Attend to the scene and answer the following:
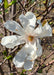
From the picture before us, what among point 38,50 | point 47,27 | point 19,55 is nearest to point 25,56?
point 19,55

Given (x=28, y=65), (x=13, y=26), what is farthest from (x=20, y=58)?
(x=13, y=26)

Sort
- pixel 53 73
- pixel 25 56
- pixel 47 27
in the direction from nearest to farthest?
pixel 47 27 < pixel 25 56 < pixel 53 73

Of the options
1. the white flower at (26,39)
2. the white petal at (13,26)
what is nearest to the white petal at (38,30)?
the white flower at (26,39)

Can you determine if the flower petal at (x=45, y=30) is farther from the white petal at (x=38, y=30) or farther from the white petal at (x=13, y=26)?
the white petal at (x=13, y=26)

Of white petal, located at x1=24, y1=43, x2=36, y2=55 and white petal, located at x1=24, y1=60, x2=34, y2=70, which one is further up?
white petal, located at x1=24, y1=43, x2=36, y2=55

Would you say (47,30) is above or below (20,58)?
above

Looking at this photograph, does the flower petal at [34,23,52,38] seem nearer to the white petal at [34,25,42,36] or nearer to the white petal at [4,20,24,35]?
the white petal at [34,25,42,36]

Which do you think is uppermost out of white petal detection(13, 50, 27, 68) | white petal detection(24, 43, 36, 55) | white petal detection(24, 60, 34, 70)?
white petal detection(24, 43, 36, 55)

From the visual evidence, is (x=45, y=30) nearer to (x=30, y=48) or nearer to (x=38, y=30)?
(x=38, y=30)

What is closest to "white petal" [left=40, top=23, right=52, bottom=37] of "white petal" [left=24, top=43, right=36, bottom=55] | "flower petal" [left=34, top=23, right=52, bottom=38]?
"flower petal" [left=34, top=23, right=52, bottom=38]

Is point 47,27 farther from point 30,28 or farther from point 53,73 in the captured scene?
point 53,73


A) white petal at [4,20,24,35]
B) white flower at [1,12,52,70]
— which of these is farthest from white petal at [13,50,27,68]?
white petal at [4,20,24,35]
